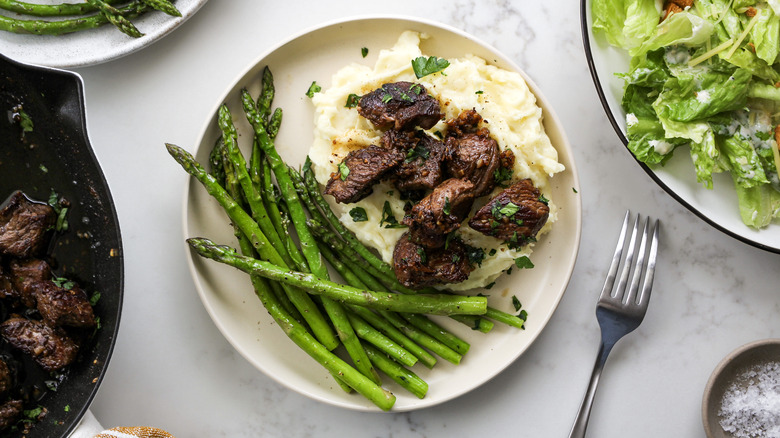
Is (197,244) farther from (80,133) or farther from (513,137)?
(513,137)

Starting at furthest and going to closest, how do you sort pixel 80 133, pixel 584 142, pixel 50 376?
pixel 584 142
pixel 50 376
pixel 80 133

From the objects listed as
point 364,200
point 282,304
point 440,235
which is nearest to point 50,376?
point 282,304

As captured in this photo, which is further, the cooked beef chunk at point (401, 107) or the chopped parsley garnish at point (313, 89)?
the chopped parsley garnish at point (313, 89)

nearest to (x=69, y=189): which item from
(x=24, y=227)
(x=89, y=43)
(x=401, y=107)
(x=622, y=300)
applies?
(x=24, y=227)

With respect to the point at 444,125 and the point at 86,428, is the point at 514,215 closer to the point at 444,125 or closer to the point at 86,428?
the point at 444,125

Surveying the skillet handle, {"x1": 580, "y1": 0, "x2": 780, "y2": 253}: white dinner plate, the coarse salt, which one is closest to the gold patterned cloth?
the skillet handle

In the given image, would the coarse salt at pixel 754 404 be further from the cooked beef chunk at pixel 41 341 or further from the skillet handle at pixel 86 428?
the cooked beef chunk at pixel 41 341

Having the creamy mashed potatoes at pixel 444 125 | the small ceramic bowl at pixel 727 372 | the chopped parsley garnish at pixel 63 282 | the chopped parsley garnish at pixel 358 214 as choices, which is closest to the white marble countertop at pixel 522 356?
the small ceramic bowl at pixel 727 372
